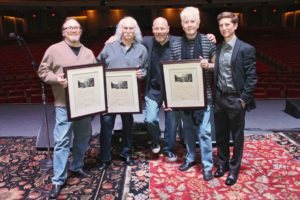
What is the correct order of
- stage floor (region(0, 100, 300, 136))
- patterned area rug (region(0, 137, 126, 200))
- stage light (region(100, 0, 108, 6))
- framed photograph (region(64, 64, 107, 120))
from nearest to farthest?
framed photograph (region(64, 64, 107, 120)) → patterned area rug (region(0, 137, 126, 200)) → stage floor (region(0, 100, 300, 136)) → stage light (region(100, 0, 108, 6))

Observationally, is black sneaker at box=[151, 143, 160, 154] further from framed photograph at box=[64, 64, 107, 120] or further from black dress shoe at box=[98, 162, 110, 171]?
framed photograph at box=[64, 64, 107, 120]

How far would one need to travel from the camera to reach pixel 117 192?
2975 mm

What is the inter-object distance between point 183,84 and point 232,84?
0.49 m

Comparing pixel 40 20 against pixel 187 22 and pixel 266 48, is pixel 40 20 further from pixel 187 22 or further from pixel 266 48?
pixel 187 22

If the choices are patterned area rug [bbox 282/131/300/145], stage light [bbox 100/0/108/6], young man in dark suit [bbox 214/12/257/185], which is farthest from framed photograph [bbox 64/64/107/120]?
stage light [bbox 100/0/108/6]

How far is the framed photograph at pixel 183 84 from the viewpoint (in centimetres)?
302

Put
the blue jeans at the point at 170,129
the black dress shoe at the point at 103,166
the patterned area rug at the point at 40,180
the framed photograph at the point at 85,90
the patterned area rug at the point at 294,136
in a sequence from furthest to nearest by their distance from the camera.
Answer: the patterned area rug at the point at 294,136 → the blue jeans at the point at 170,129 → the black dress shoe at the point at 103,166 → the patterned area rug at the point at 40,180 → the framed photograph at the point at 85,90

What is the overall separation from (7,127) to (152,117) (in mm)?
2685

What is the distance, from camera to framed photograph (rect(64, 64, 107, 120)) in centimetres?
284

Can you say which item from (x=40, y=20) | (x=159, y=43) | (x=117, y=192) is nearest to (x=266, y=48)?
(x=159, y=43)

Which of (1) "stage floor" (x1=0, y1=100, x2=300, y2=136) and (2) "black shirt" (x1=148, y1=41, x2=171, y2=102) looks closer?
(2) "black shirt" (x1=148, y1=41, x2=171, y2=102)

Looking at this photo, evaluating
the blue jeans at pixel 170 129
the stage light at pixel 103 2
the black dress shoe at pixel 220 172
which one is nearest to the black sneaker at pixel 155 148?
the blue jeans at pixel 170 129

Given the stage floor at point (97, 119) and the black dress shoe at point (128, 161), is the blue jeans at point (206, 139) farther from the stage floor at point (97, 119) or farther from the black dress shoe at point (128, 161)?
the stage floor at point (97, 119)

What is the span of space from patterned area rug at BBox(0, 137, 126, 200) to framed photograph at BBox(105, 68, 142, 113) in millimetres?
697
